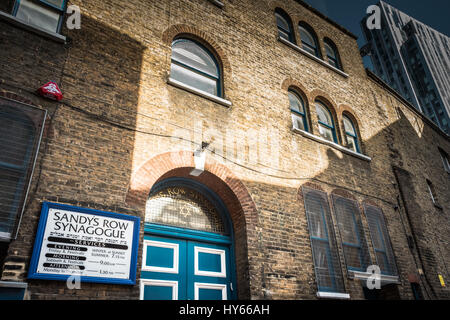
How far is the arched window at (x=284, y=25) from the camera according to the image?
10.9 m

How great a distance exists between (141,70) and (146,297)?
13.8 feet

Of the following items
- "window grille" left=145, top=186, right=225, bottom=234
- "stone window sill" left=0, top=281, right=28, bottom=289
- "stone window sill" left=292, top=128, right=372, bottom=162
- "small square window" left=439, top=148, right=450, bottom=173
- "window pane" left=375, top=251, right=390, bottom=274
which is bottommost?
"stone window sill" left=0, top=281, right=28, bottom=289

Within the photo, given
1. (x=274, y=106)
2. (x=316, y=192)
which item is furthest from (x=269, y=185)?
(x=274, y=106)

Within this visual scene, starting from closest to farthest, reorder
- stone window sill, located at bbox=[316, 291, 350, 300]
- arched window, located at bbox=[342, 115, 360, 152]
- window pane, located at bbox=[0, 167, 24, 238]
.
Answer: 1. window pane, located at bbox=[0, 167, 24, 238]
2. stone window sill, located at bbox=[316, 291, 350, 300]
3. arched window, located at bbox=[342, 115, 360, 152]

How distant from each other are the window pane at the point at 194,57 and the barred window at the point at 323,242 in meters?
3.69

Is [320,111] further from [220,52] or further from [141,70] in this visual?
[141,70]

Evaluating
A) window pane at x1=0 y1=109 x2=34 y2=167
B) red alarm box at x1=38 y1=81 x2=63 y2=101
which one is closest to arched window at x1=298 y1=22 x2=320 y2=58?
red alarm box at x1=38 y1=81 x2=63 y2=101

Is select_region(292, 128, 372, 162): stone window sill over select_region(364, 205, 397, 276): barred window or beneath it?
over

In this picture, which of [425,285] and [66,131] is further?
[425,285]

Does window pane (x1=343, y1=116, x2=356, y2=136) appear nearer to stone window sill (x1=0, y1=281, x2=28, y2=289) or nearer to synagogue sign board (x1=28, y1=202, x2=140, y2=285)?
synagogue sign board (x1=28, y1=202, x2=140, y2=285)

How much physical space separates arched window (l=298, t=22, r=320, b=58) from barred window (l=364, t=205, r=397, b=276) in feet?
18.8

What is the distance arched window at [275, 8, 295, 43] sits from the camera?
1089cm

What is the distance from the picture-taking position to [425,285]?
919cm

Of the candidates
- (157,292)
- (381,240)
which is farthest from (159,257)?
(381,240)
